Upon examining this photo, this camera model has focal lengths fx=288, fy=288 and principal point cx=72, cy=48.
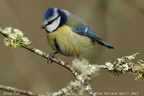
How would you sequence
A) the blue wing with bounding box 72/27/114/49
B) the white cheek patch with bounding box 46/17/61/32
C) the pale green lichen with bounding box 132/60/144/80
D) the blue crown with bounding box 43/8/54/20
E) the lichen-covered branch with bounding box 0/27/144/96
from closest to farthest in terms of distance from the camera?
the lichen-covered branch with bounding box 0/27/144/96
the pale green lichen with bounding box 132/60/144/80
the blue crown with bounding box 43/8/54/20
the white cheek patch with bounding box 46/17/61/32
the blue wing with bounding box 72/27/114/49

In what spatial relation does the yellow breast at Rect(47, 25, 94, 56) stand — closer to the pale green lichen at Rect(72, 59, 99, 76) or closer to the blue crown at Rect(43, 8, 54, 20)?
the blue crown at Rect(43, 8, 54, 20)

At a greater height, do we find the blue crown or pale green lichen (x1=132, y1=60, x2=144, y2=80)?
the blue crown

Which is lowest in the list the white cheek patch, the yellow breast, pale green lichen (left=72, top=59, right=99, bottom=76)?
pale green lichen (left=72, top=59, right=99, bottom=76)

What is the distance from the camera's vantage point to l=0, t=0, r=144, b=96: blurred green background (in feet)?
9.52

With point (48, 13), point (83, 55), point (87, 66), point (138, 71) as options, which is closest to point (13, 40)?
point (87, 66)

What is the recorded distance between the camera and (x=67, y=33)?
291cm

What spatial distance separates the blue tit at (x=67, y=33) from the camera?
2.86 meters

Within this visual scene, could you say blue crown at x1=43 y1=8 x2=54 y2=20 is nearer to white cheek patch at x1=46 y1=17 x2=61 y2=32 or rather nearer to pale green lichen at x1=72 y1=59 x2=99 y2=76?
white cheek patch at x1=46 y1=17 x2=61 y2=32

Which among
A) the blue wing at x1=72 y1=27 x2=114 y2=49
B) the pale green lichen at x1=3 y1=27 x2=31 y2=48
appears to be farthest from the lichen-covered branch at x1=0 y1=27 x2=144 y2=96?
the blue wing at x1=72 y1=27 x2=114 y2=49

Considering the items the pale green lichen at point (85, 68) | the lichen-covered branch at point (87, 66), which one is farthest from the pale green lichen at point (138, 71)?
the pale green lichen at point (85, 68)

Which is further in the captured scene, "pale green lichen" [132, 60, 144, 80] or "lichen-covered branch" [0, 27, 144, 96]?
"pale green lichen" [132, 60, 144, 80]

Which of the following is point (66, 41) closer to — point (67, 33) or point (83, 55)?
point (67, 33)

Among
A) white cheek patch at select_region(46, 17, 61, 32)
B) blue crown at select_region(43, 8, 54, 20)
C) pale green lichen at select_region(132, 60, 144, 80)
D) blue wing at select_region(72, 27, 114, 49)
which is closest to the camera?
pale green lichen at select_region(132, 60, 144, 80)

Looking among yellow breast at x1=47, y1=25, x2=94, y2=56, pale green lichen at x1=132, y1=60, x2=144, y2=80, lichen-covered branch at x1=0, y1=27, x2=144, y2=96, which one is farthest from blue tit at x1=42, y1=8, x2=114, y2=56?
pale green lichen at x1=132, y1=60, x2=144, y2=80
